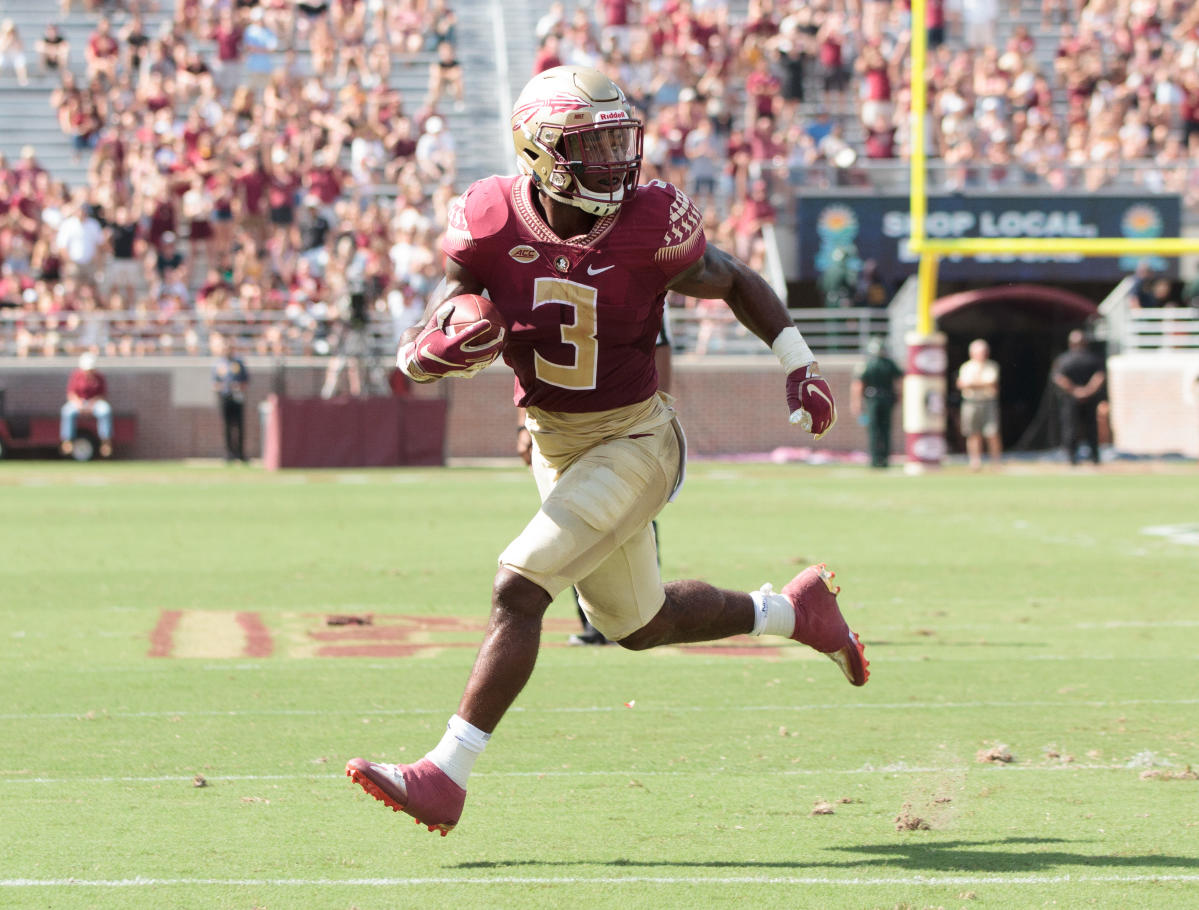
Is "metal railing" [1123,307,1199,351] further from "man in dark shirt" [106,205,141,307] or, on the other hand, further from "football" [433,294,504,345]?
"football" [433,294,504,345]

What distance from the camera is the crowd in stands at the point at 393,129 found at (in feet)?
78.0

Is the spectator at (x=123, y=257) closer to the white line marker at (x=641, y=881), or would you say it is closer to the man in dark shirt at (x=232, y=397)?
the man in dark shirt at (x=232, y=397)

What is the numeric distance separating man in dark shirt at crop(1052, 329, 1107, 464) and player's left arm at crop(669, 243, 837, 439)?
16.5 metres

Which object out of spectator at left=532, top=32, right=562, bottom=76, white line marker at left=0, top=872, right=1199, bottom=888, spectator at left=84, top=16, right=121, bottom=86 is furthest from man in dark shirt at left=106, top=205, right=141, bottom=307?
white line marker at left=0, top=872, right=1199, bottom=888

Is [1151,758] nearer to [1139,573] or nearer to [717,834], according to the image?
[717,834]

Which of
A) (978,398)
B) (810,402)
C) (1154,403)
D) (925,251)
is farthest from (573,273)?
(1154,403)

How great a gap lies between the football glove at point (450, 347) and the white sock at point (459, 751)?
2.84 feet

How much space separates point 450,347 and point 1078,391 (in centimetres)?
1772

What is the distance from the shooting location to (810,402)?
15.8 ft

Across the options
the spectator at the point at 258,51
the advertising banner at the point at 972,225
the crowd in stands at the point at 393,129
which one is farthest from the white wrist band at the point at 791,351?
the spectator at the point at 258,51

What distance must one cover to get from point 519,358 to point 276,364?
19558 mm

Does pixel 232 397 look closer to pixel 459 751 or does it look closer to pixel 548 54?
pixel 548 54

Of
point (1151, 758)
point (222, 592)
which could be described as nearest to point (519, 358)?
point (1151, 758)

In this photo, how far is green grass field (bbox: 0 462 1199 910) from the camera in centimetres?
410
